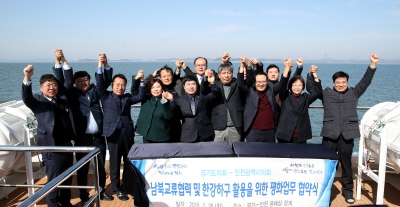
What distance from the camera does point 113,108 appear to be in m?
3.76

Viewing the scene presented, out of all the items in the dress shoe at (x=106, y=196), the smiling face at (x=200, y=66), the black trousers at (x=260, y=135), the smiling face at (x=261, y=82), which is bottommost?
the dress shoe at (x=106, y=196)

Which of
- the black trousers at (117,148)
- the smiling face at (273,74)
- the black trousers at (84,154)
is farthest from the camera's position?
the smiling face at (273,74)

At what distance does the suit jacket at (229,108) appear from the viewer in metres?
3.85

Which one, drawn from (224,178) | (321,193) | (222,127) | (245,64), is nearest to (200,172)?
(224,178)

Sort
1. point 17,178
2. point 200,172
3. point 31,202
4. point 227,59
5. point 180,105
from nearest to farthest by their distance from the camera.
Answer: point 31,202 → point 200,172 → point 180,105 → point 227,59 → point 17,178

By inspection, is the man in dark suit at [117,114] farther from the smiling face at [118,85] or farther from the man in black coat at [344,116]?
the man in black coat at [344,116]

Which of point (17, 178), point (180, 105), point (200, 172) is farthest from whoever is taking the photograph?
point (17, 178)

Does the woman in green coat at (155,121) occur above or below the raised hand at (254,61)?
below

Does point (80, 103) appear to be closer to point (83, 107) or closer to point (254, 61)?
point (83, 107)

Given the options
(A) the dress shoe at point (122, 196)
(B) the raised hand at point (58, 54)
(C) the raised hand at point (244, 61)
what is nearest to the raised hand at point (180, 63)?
(C) the raised hand at point (244, 61)

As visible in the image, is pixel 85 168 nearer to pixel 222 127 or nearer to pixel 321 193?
pixel 222 127

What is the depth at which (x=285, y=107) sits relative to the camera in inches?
152

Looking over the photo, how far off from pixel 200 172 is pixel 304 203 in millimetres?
1109

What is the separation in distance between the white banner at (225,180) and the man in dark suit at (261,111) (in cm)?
75
